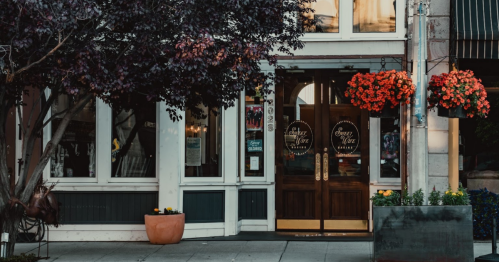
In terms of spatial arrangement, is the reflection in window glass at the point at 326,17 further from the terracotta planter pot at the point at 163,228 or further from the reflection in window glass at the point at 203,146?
the terracotta planter pot at the point at 163,228

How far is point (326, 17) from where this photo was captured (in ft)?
42.0

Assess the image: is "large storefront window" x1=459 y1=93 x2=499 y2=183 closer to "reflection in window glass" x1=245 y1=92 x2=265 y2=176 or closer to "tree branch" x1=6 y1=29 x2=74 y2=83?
"reflection in window glass" x1=245 y1=92 x2=265 y2=176

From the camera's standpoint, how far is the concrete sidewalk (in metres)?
10.8

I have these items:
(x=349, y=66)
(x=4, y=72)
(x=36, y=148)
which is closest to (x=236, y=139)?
(x=349, y=66)

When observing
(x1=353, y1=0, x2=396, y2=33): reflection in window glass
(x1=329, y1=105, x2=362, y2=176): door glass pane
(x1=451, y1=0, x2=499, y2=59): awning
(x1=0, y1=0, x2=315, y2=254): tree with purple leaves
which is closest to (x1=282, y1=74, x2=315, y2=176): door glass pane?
(x1=329, y1=105, x2=362, y2=176): door glass pane

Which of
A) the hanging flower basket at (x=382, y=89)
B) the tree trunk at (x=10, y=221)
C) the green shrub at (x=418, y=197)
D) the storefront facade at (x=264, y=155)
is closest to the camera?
the green shrub at (x=418, y=197)

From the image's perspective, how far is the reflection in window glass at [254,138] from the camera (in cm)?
1345

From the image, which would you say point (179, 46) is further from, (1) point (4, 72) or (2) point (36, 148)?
(2) point (36, 148)

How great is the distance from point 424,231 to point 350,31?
4476 mm

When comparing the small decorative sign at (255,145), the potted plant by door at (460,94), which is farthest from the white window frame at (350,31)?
the potted plant by door at (460,94)

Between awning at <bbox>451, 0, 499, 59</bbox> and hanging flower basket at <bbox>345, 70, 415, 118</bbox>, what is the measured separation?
2337mm

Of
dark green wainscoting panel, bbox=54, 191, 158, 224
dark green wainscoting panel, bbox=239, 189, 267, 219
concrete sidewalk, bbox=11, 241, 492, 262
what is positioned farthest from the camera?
dark green wainscoting panel, bbox=239, 189, 267, 219

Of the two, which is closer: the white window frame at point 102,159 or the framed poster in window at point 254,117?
the white window frame at point 102,159

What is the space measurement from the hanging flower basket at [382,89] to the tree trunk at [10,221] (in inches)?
206
